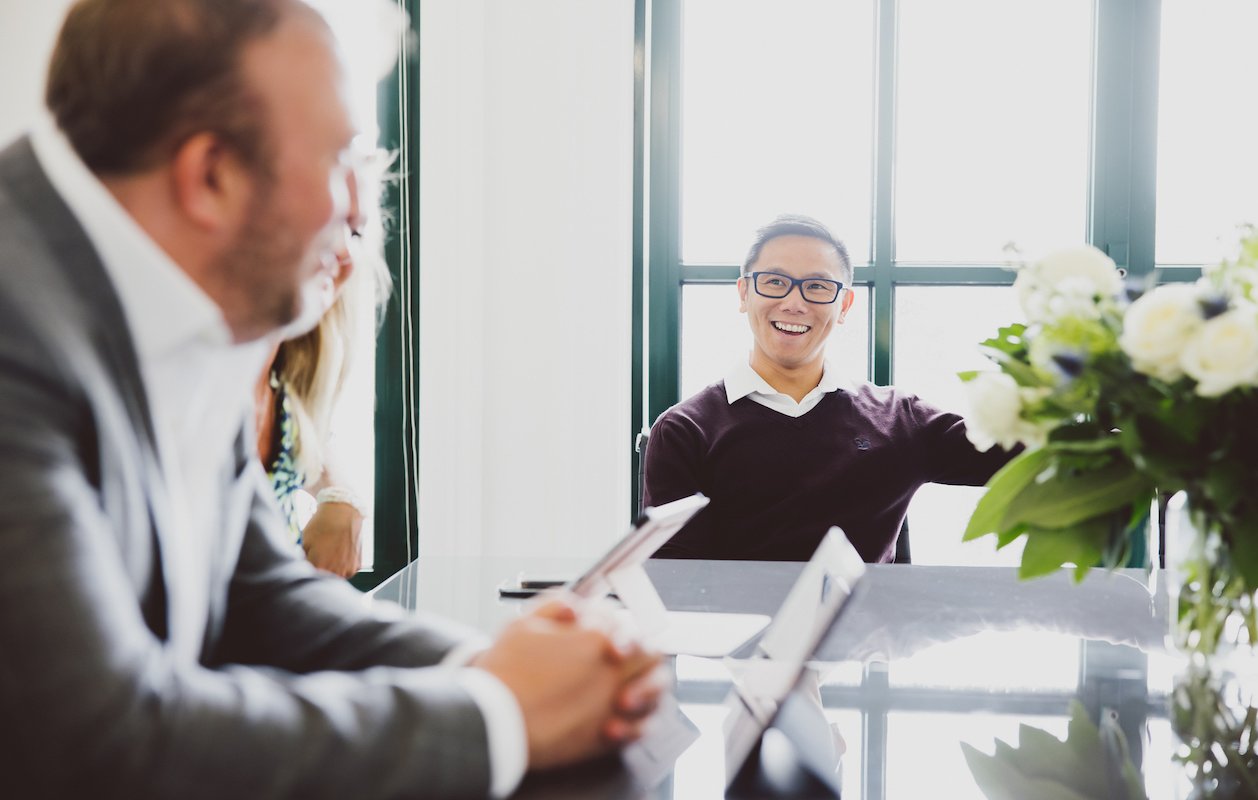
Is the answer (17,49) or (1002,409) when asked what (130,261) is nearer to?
(1002,409)

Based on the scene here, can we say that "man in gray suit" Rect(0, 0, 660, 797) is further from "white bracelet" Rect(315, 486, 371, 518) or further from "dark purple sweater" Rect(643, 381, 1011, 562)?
"dark purple sweater" Rect(643, 381, 1011, 562)

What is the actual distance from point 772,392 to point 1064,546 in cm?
146

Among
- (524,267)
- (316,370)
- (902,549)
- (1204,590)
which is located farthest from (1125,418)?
(524,267)

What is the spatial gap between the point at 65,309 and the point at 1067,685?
0.97 metres

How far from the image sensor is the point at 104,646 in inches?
22.9

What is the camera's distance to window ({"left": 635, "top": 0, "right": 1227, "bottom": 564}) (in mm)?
3229

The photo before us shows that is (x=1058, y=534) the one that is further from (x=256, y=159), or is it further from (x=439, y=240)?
(x=439, y=240)

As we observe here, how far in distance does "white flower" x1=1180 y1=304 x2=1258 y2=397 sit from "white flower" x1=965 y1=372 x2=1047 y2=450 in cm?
14

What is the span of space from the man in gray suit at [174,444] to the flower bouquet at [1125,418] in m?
0.43

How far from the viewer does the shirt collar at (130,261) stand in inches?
26.6

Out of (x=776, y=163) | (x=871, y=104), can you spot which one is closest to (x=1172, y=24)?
(x=871, y=104)

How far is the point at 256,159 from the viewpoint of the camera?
72 cm

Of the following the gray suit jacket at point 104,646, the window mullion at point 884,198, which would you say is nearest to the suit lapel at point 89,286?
the gray suit jacket at point 104,646

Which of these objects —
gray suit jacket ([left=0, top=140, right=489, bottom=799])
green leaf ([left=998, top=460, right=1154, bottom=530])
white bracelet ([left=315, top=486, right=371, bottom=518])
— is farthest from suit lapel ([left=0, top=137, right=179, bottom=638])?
white bracelet ([left=315, top=486, right=371, bottom=518])
